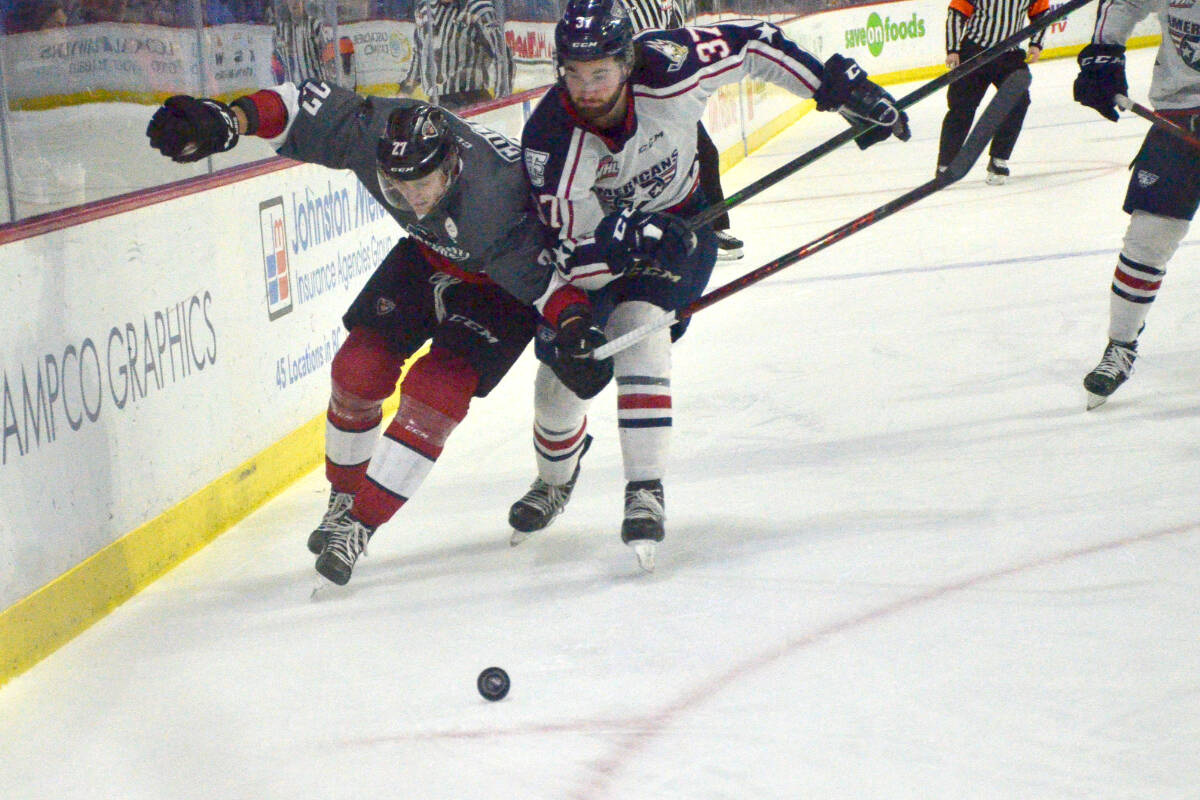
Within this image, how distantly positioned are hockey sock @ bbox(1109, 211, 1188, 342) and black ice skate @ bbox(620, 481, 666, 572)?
154 centimetres

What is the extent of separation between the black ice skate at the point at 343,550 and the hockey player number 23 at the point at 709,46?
1.11 meters

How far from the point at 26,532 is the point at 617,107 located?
4.25 ft

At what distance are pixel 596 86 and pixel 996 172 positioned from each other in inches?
206

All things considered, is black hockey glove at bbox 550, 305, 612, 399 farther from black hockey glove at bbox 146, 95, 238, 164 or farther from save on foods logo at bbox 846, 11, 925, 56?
save on foods logo at bbox 846, 11, 925, 56

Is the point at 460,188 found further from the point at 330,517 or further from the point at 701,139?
the point at 701,139

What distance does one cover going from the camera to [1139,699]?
1923 millimetres

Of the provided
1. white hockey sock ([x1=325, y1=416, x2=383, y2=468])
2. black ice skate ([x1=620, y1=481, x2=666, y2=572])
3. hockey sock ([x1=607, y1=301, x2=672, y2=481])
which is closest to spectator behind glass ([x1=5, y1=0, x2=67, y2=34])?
white hockey sock ([x1=325, y1=416, x2=383, y2=468])

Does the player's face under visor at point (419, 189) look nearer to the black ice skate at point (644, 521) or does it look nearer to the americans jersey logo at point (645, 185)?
the americans jersey logo at point (645, 185)

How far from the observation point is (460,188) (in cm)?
245

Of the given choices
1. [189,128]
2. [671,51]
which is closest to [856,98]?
[671,51]

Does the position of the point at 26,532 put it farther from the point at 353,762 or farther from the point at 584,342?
the point at 584,342

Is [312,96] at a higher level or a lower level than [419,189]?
higher

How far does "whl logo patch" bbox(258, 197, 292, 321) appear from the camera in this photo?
3344mm

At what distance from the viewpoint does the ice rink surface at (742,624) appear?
73.5 inches
